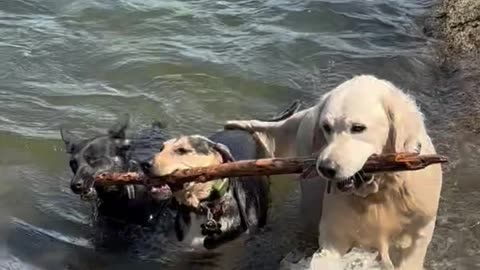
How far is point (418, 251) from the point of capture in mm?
5293

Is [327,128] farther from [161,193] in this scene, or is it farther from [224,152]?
[161,193]

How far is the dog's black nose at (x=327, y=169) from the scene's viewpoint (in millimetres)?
4559

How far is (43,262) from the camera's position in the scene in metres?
6.16

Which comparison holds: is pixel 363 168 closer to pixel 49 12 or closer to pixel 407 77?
pixel 407 77

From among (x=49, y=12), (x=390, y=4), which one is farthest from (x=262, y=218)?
(x=390, y=4)

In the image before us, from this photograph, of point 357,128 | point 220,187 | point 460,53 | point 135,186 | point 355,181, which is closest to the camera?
point 357,128

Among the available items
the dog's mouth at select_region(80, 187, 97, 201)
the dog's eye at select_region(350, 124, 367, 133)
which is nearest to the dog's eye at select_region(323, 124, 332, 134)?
the dog's eye at select_region(350, 124, 367, 133)

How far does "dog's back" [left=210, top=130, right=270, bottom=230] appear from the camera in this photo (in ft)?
20.6

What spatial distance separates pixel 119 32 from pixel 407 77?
3.54m

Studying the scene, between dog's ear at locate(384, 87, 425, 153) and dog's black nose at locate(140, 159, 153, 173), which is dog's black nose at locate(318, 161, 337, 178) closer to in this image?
dog's ear at locate(384, 87, 425, 153)

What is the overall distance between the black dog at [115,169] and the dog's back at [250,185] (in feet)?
2.07

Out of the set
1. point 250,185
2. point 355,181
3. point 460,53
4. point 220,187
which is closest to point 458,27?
point 460,53

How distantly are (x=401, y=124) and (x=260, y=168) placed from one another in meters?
0.93

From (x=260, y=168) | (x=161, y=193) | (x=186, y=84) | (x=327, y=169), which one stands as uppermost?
(x=327, y=169)
